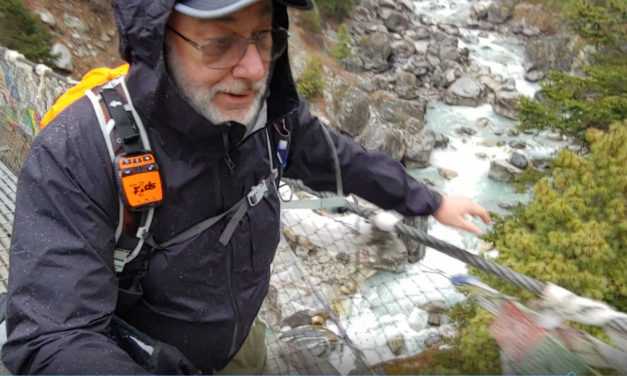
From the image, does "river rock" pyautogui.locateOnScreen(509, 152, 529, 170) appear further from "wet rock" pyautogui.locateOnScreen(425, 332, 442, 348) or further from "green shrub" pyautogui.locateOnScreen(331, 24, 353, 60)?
"green shrub" pyautogui.locateOnScreen(331, 24, 353, 60)

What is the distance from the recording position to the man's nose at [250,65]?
138cm

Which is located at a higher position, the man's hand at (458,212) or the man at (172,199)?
the man at (172,199)

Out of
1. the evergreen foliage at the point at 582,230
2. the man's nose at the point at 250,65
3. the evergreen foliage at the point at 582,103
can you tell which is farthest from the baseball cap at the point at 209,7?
the evergreen foliage at the point at 582,103

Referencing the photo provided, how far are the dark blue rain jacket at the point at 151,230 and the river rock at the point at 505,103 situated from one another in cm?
1608

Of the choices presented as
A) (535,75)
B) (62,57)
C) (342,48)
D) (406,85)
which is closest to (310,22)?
(342,48)

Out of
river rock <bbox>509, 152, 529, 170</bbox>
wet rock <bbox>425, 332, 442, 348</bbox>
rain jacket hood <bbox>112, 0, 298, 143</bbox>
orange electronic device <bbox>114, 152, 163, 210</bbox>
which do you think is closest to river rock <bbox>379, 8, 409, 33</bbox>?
river rock <bbox>509, 152, 529, 170</bbox>

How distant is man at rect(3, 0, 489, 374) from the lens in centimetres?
113

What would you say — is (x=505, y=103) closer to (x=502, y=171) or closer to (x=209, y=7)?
(x=502, y=171)

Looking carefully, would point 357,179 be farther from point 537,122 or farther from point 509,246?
point 537,122

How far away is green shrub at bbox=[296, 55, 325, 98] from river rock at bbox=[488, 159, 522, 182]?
6.02 meters

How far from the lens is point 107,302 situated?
4.00ft

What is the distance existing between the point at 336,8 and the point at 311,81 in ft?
25.8

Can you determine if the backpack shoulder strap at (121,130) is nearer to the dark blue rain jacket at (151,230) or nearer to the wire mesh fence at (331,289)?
the dark blue rain jacket at (151,230)

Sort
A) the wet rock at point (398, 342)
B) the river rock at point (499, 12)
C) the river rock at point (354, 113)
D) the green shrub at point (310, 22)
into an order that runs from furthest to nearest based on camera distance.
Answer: the river rock at point (499, 12) → the green shrub at point (310, 22) → the river rock at point (354, 113) → the wet rock at point (398, 342)
